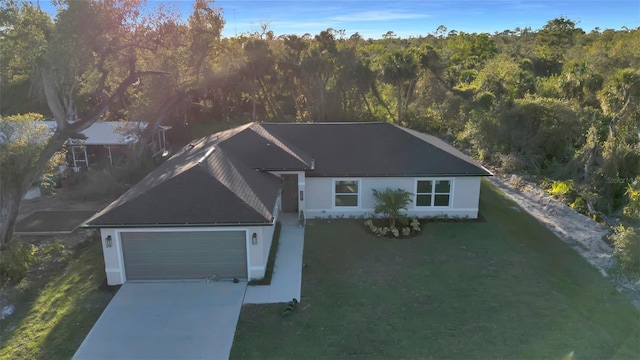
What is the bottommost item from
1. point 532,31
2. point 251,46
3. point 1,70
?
point 1,70

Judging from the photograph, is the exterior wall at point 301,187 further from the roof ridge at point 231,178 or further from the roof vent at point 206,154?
the roof vent at point 206,154

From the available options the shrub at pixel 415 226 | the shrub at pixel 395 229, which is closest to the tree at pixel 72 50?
the shrub at pixel 395 229

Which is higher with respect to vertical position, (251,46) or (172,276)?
(251,46)

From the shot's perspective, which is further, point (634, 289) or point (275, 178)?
point (275, 178)

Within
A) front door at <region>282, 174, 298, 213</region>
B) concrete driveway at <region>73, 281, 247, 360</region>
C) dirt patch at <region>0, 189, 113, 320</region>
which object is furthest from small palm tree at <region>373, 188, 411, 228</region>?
dirt patch at <region>0, 189, 113, 320</region>

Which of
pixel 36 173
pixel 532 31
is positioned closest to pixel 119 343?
pixel 36 173

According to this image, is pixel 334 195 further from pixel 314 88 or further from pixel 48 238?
pixel 314 88

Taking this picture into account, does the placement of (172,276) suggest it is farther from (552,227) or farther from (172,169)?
(552,227)
